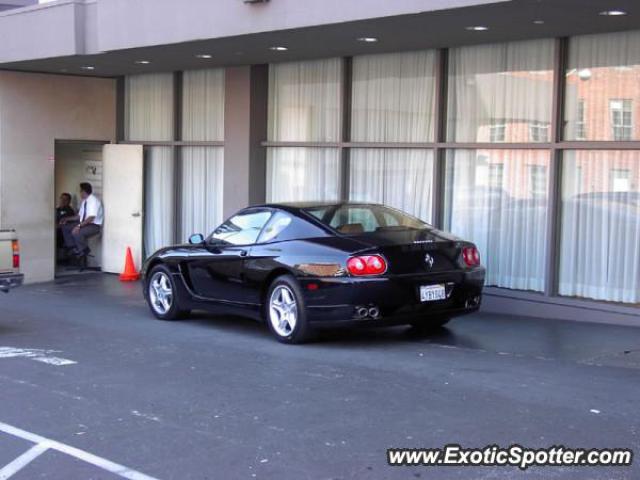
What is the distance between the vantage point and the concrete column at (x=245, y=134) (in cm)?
1485

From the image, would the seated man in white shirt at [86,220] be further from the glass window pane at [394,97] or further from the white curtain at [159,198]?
the glass window pane at [394,97]

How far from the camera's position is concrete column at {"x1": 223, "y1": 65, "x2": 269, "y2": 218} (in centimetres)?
1485

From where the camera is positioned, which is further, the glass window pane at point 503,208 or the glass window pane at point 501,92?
the glass window pane at point 503,208

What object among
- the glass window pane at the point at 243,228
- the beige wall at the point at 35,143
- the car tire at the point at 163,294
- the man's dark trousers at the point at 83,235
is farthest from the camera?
the man's dark trousers at the point at 83,235

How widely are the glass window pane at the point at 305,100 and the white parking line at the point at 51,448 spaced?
337 inches

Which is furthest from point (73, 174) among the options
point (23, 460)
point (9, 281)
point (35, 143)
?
point (23, 460)

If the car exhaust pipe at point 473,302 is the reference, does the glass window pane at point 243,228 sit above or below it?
above

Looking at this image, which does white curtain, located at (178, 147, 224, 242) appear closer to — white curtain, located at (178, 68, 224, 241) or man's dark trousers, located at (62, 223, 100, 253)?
white curtain, located at (178, 68, 224, 241)

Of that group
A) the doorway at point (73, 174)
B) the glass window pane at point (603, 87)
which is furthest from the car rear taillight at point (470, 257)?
the doorway at point (73, 174)

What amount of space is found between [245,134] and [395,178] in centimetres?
289

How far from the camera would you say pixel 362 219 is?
9.98 meters

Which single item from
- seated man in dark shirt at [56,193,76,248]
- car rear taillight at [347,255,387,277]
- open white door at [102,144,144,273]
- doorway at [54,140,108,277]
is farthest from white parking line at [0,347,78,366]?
seated man in dark shirt at [56,193,76,248]

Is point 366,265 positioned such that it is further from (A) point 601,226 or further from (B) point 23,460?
(B) point 23,460

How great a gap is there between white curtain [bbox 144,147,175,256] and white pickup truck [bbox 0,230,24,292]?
18.7ft
